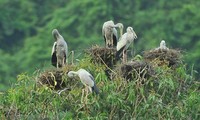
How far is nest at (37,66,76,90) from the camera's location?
17.3 meters

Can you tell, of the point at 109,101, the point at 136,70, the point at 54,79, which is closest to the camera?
the point at 109,101

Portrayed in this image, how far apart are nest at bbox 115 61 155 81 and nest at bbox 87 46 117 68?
0.92 meters

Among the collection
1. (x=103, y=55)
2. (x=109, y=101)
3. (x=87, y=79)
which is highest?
(x=103, y=55)

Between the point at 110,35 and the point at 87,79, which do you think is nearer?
the point at 87,79

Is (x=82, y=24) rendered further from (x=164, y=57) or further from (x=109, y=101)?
(x=109, y=101)

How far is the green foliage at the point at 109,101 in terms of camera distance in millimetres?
16641

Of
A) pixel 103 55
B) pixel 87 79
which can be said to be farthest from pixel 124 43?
pixel 87 79

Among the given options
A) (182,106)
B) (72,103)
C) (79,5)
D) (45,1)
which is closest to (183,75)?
(182,106)

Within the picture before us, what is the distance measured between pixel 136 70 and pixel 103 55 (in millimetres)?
1261

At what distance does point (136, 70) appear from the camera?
17.0 m

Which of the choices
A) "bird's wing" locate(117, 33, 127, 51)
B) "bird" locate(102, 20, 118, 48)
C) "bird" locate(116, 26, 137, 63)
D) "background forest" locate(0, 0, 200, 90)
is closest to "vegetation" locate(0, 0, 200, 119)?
"background forest" locate(0, 0, 200, 90)

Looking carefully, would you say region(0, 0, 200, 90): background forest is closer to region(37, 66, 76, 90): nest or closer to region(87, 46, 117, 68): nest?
region(87, 46, 117, 68): nest

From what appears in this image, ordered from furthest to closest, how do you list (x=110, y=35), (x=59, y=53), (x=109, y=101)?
(x=110, y=35)
(x=59, y=53)
(x=109, y=101)

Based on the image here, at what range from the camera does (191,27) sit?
44.0m
